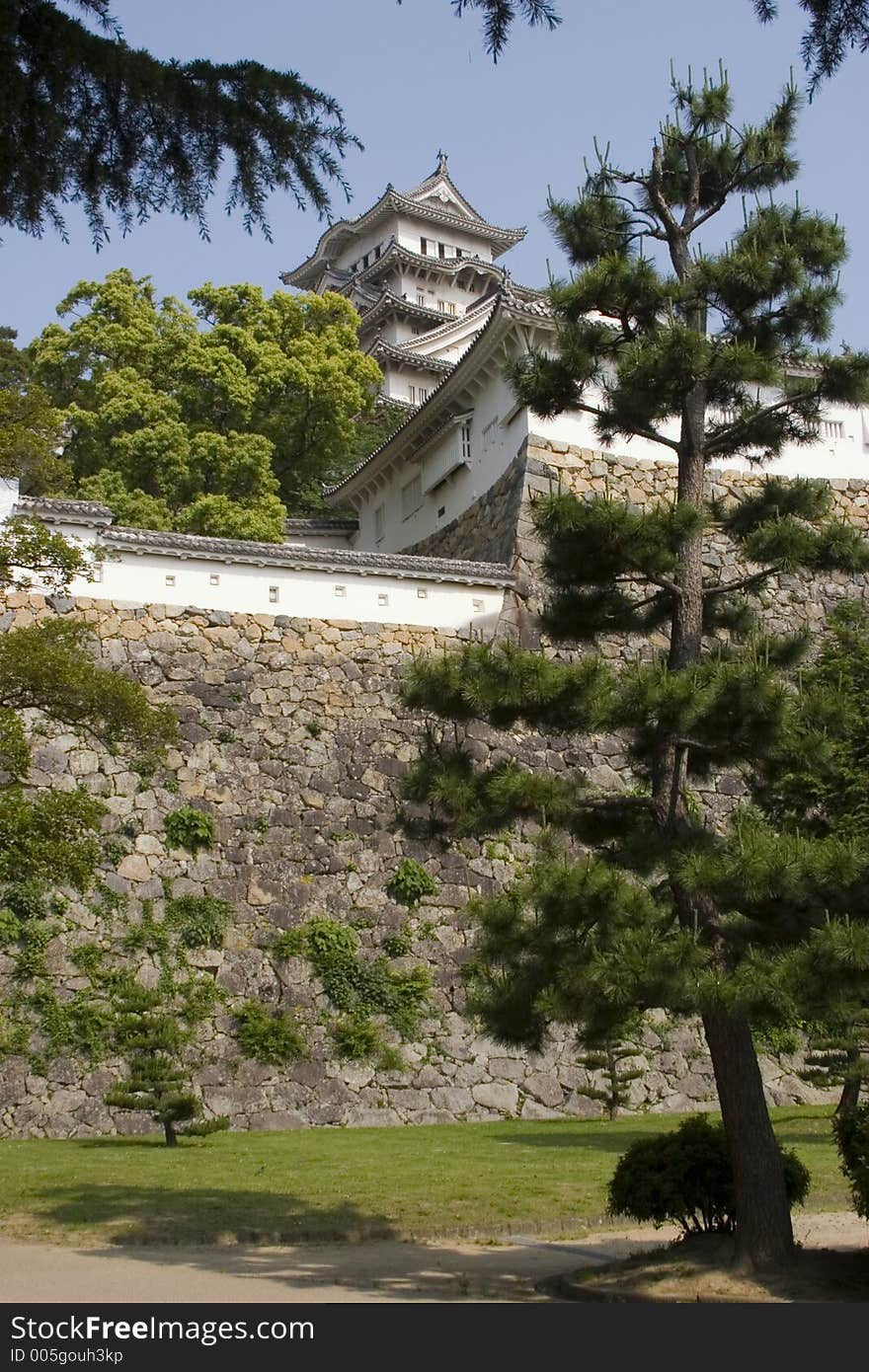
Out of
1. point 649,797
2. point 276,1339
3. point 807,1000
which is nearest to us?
point 276,1339

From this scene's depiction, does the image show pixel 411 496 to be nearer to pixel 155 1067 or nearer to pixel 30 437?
pixel 155 1067

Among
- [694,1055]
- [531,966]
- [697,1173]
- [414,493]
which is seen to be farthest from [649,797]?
[414,493]

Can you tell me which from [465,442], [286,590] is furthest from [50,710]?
[465,442]

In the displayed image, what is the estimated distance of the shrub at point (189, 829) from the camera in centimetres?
1678

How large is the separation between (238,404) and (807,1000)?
72.4ft

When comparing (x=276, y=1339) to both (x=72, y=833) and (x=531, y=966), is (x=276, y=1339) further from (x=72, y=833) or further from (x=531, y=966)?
(x=72, y=833)

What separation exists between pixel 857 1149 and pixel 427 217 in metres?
43.7

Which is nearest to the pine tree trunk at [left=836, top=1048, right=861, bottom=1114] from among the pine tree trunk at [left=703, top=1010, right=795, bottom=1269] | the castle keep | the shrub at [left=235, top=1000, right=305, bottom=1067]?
the castle keep

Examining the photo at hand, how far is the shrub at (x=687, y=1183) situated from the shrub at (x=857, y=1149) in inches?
18.2

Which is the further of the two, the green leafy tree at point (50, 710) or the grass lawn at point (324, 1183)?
the green leafy tree at point (50, 710)

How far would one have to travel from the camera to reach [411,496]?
85.3 feet

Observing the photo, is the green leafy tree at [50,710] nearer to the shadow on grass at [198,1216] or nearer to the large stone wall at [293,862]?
the shadow on grass at [198,1216]

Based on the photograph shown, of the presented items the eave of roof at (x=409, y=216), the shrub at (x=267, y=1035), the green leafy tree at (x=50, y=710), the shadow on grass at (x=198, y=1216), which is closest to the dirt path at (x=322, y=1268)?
the shadow on grass at (x=198, y=1216)

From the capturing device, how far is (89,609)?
17.7 metres
